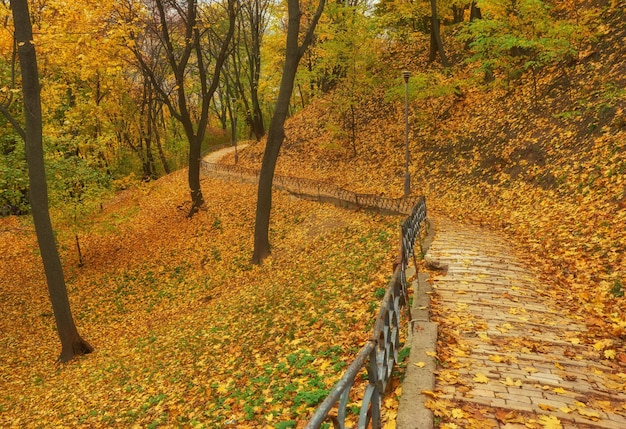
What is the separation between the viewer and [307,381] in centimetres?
616

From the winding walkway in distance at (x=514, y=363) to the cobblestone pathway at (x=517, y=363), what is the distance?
0.01 metres

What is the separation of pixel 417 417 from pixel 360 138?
24841 mm

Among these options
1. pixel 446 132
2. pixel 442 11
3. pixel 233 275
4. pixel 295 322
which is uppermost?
pixel 442 11

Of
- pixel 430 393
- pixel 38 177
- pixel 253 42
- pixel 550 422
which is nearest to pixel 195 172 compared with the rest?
pixel 38 177

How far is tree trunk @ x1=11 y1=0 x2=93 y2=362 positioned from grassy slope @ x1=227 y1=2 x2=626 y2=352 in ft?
41.3

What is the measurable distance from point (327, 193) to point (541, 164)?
10540mm

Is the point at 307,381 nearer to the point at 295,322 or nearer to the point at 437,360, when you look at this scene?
the point at 437,360

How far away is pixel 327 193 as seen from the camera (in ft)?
72.3

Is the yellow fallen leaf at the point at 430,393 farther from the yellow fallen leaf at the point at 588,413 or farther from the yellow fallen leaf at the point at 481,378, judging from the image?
the yellow fallen leaf at the point at 588,413

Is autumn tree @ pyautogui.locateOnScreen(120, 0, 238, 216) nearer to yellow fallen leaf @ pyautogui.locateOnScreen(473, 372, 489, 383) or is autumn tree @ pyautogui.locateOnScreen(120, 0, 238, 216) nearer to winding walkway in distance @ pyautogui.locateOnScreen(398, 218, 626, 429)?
winding walkway in distance @ pyautogui.locateOnScreen(398, 218, 626, 429)

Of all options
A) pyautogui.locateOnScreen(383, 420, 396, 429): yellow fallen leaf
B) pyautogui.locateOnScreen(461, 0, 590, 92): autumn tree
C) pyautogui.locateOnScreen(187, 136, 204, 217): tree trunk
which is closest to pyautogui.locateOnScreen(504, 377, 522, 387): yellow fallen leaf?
pyautogui.locateOnScreen(383, 420, 396, 429): yellow fallen leaf

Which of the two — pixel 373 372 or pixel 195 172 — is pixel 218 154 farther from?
pixel 373 372

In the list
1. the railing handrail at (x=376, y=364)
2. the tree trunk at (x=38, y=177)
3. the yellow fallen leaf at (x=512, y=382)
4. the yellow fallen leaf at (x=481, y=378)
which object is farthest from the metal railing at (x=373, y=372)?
the tree trunk at (x=38, y=177)

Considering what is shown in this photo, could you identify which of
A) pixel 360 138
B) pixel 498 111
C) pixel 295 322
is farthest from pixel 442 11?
pixel 295 322
